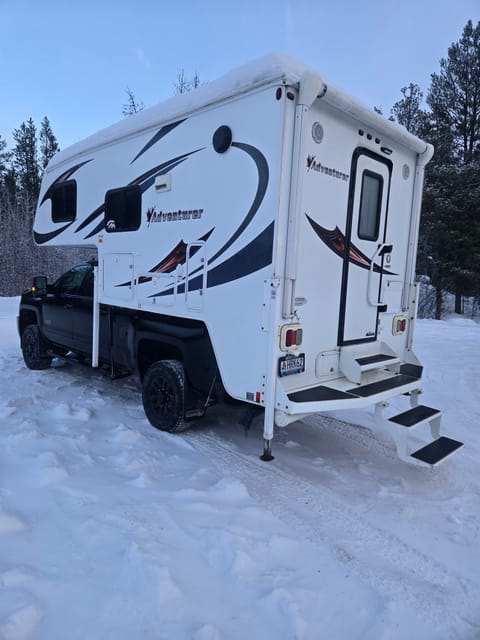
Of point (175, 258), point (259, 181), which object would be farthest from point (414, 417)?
point (175, 258)

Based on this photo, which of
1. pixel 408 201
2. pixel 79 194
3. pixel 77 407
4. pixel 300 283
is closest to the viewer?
pixel 300 283

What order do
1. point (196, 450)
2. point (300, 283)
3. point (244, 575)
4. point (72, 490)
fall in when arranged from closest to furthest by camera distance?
1. point (244, 575)
2. point (72, 490)
3. point (300, 283)
4. point (196, 450)

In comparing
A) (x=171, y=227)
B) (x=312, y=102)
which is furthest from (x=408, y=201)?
(x=171, y=227)

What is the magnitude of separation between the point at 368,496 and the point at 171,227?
286 cm

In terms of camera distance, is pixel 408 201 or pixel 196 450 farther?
pixel 408 201

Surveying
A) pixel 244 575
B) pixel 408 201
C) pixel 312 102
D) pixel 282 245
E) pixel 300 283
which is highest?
pixel 312 102

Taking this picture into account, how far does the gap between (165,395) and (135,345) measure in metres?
0.74

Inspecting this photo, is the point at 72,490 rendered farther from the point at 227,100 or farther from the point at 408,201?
the point at 408,201

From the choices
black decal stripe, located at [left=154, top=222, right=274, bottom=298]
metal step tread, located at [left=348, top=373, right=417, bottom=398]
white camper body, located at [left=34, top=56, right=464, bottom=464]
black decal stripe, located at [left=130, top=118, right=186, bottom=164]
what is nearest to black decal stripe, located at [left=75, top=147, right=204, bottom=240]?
white camper body, located at [left=34, top=56, right=464, bottom=464]

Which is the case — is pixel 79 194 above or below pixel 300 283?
above

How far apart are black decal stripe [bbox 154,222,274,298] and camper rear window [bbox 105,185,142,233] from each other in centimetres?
129

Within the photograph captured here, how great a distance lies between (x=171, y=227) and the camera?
171 inches

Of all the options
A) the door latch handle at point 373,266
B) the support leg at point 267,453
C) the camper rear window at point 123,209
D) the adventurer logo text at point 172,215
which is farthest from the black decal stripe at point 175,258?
the support leg at point 267,453

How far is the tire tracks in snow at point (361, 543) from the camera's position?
241 cm
